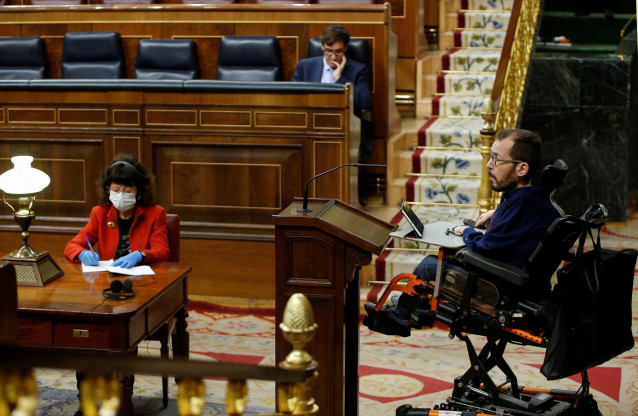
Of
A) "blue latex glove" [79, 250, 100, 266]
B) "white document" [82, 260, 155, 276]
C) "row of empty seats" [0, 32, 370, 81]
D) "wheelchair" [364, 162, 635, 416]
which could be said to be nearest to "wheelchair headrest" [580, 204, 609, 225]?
"wheelchair" [364, 162, 635, 416]

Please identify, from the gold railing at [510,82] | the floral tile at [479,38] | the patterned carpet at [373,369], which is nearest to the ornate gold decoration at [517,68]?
the gold railing at [510,82]

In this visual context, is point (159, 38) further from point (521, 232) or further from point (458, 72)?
point (521, 232)

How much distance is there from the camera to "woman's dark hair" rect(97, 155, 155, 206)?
13.5 ft

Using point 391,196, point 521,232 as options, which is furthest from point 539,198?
point 391,196

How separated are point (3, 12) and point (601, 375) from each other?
5.25 m

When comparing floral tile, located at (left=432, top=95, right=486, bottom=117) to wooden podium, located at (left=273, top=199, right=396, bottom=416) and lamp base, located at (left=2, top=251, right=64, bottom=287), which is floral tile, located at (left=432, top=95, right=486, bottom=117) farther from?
lamp base, located at (left=2, top=251, right=64, bottom=287)

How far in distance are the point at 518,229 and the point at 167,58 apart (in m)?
3.89

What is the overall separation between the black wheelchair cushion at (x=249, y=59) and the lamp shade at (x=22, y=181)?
3.04 metres

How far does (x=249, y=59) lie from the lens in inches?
265

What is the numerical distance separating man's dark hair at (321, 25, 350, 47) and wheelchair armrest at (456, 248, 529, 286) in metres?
2.86

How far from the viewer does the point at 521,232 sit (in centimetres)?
357

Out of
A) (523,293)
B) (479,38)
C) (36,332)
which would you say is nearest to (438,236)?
(523,293)

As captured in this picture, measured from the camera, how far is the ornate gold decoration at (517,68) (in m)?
6.48

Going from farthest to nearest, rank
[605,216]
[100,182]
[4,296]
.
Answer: [100,182] → [605,216] → [4,296]
